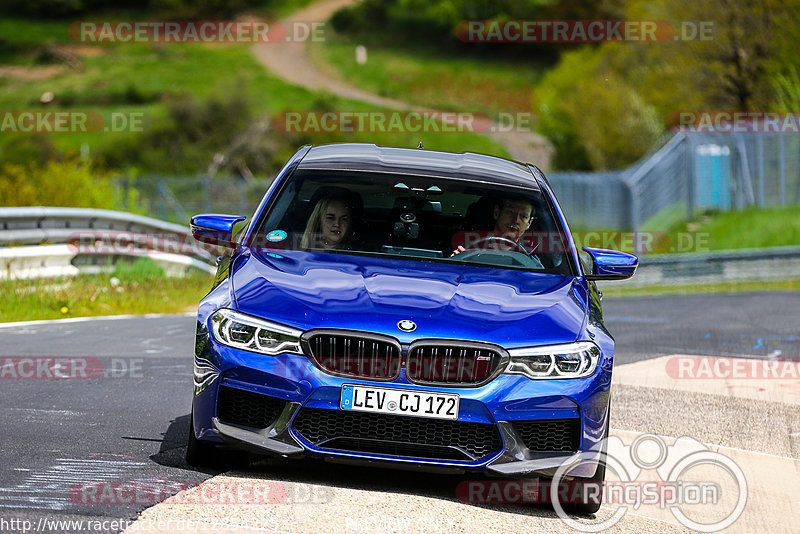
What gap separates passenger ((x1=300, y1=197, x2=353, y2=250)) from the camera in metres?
7.01

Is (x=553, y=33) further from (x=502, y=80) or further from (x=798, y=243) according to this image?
(x=798, y=243)

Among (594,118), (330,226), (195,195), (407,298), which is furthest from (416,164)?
(594,118)

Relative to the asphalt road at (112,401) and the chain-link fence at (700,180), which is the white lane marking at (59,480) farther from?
the chain-link fence at (700,180)

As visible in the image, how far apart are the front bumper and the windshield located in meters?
1.19

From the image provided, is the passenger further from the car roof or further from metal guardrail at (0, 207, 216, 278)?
metal guardrail at (0, 207, 216, 278)

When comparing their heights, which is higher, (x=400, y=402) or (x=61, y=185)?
(x=61, y=185)

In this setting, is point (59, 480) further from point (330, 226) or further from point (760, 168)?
point (760, 168)

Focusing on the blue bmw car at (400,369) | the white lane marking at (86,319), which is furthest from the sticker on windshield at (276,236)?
the white lane marking at (86,319)

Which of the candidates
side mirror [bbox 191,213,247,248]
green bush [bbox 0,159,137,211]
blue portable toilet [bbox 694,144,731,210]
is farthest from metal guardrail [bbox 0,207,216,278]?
blue portable toilet [bbox 694,144,731,210]

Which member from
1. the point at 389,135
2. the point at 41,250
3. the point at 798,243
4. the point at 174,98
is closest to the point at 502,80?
the point at 389,135

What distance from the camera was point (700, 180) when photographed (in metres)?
37.8

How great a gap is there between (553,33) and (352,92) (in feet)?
50.4

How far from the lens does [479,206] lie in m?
7.50

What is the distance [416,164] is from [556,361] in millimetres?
2096
